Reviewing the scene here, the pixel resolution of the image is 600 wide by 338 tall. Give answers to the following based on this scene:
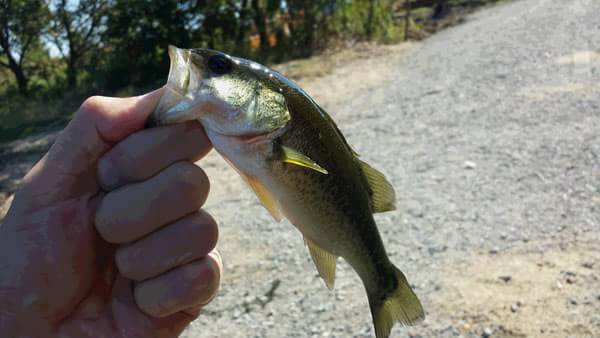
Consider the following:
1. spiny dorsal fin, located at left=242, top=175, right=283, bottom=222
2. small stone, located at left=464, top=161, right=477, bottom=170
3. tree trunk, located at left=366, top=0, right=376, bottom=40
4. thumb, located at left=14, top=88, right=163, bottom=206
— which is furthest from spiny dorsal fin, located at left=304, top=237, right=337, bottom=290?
tree trunk, located at left=366, top=0, right=376, bottom=40

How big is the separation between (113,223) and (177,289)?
1.01 feet

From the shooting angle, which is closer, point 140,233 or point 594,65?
point 140,233

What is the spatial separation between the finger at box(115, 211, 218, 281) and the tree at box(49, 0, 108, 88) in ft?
41.9

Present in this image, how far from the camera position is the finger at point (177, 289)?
1819 millimetres

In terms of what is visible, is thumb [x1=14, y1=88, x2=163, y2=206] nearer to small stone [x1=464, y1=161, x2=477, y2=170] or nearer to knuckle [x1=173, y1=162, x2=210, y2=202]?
knuckle [x1=173, y1=162, x2=210, y2=202]

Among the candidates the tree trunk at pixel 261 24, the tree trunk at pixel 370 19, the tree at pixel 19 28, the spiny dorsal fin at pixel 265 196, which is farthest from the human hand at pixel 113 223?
the tree trunk at pixel 370 19

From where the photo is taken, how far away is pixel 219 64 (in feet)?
5.84

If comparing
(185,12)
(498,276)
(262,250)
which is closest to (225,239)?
(262,250)

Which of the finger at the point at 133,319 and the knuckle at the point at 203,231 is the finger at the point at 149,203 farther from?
the finger at the point at 133,319

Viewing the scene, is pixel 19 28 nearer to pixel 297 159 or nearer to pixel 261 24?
pixel 261 24

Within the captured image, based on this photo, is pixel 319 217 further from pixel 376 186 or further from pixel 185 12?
pixel 185 12

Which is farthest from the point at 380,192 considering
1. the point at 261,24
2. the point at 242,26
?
the point at 261,24

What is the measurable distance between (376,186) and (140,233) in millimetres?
870

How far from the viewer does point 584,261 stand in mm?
4500
